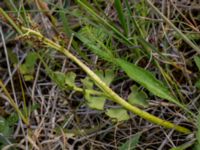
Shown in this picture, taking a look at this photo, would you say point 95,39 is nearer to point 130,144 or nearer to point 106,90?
point 106,90

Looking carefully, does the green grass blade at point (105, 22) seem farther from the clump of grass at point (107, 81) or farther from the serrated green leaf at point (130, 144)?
the serrated green leaf at point (130, 144)

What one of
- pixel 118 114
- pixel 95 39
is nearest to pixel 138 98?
pixel 118 114

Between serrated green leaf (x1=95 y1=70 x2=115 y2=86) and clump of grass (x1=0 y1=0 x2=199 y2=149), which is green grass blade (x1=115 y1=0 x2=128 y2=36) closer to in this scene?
clump of grass (x1=0 y1=0 x2=199 y2=149)

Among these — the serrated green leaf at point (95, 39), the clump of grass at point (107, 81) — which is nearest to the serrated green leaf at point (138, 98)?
the clump of grass at point (107, 81)

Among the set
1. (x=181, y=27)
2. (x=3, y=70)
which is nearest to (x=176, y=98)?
(x=181, y=27)

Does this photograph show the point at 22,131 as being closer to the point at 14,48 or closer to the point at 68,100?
the point at 68,100

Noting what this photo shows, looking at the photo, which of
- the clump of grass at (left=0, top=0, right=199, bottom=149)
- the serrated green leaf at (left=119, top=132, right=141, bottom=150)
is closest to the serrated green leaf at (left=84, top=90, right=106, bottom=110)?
the clump of grass at (left=0, top=0, right=199, bottom=149)
